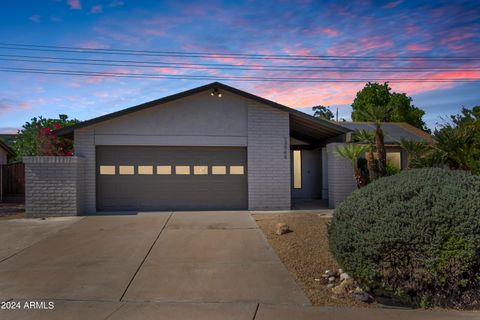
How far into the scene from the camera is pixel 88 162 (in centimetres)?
1312

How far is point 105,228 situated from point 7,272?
141 inches

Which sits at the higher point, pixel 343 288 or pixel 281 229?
pixel 281 229

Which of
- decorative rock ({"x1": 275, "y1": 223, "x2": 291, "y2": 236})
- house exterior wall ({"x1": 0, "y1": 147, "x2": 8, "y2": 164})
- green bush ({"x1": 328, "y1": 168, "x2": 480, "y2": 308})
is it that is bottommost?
decorative rock ({"x1": 275, "y1": 223, "x2": 291, "y2": 236})

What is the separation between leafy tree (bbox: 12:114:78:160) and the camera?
1800 cm

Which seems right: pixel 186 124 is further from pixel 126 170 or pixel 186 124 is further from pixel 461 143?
pixel 461 143

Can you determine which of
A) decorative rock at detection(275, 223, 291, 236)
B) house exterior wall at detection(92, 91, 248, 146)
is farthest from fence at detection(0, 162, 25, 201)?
decorative rock at detection(275, 223, 291, 236)

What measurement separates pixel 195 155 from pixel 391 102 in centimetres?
2327

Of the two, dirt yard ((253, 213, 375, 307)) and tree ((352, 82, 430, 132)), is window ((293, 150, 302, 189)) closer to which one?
dirt yard ((253, 213, 375, 307))

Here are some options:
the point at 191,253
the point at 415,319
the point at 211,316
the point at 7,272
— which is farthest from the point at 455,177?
Result: the point at 7,272

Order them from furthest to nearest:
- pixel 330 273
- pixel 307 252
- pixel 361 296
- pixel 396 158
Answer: pixel 396 158, pixel 307 252, pixel 330 273, pixel 361 296

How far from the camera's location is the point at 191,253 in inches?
304

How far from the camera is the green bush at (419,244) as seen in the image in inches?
194

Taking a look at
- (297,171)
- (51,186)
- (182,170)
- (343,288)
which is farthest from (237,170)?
(343,288)

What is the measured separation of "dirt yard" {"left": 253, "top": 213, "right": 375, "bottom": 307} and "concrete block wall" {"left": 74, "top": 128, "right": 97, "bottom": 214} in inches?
219
